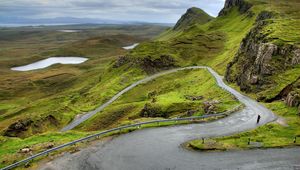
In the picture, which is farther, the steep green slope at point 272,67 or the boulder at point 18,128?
the boulder at point 18,128

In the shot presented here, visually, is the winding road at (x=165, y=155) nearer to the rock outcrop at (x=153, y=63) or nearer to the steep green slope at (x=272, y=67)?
the steep green slope at (x=272, y=67)

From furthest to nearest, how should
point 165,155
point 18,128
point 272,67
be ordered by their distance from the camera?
point 272,67, point 18,128, point 165,155

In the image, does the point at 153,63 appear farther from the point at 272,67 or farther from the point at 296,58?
the point at 296,58

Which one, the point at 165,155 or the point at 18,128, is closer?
the point at 165,155

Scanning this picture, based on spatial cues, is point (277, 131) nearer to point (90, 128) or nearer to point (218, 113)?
point (218, 113)

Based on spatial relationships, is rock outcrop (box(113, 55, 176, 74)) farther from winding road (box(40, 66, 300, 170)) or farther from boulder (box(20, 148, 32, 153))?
boulder (box(20, 148, 32, 153))

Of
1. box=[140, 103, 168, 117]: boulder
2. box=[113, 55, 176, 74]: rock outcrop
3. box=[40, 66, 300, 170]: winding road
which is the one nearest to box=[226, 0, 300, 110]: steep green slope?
box=[40, 66, 300, 170]: winding road

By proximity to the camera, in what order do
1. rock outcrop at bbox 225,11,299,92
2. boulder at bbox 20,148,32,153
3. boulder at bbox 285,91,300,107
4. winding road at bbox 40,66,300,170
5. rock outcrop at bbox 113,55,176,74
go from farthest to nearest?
1. rock outcrop at bbox 113,55,176,74
2. rock outcrop at bbox 225,11,299,92
3. boulder at bbox 285,91,300,107
4. boulder at bbox 20,148,32,153
5. winding road at bbox 40,66,300,170

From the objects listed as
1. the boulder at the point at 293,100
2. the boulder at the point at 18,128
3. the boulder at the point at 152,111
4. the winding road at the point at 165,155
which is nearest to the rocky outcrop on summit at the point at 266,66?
the boulder at the point at 293,100

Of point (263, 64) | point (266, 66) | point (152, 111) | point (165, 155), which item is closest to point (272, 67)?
point (266, 66)
